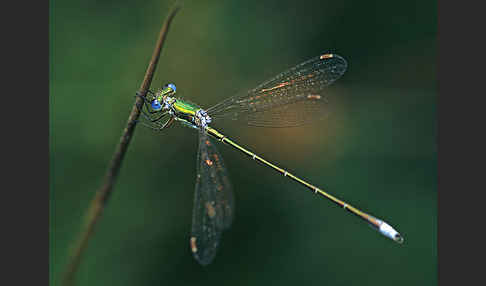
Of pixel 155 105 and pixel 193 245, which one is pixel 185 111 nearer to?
pixel 155 105

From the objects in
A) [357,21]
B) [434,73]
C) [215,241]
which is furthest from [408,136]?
[215,241]

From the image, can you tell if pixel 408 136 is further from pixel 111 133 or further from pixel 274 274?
pixel 111 133

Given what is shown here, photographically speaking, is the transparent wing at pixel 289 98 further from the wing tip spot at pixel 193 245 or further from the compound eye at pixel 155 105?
the wing tip spot at pixel 193 245

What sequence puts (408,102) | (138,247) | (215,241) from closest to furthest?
(215,241), (138,247), (408,102)

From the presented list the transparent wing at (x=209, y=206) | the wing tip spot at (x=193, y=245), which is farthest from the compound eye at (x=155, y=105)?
the wing tip spot at (x=193, y=245)

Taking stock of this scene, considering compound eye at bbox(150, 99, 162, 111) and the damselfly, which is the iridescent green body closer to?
the damselfly

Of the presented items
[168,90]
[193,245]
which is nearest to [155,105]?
[168,90]

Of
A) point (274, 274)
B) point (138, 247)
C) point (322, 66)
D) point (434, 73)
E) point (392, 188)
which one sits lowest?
point (274, 274)

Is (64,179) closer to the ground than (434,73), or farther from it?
closer to the ground
